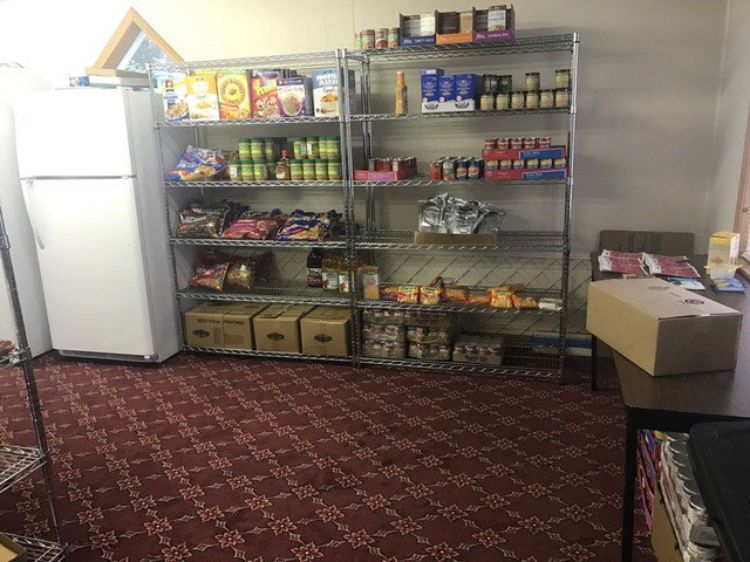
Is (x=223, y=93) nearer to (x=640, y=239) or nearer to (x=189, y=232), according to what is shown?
(x=189, y=232)

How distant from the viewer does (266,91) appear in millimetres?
3498

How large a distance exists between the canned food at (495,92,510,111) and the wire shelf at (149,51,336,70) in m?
0.96

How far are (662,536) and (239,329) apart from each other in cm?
272

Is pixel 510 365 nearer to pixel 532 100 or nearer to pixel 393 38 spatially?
pixel 532 100

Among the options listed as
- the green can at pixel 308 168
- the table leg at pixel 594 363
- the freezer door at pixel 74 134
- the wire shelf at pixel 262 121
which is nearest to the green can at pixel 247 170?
the wire shelf at pixel 262 121

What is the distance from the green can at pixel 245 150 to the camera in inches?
144

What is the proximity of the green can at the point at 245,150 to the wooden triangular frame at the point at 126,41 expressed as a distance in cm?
85

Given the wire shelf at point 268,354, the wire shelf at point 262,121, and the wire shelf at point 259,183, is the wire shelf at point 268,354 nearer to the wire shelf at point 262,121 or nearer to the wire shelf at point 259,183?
the wire shelf at point 259,183

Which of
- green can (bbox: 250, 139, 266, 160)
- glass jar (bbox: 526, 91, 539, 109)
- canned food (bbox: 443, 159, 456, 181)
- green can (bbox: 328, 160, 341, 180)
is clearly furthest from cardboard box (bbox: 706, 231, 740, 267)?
green can (bbox: 250, 139, 266, 160)

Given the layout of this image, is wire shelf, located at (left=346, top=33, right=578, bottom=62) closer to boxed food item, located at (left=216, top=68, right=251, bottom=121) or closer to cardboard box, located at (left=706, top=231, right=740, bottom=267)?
boxed food item, located at (left=216, top=68, right=251, bottom=121)

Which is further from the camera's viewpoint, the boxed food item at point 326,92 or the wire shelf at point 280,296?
the wire shelf at point 280,296

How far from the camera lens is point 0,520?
7.49 ft

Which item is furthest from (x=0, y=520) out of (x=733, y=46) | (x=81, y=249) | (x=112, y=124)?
(x=733, y=46)

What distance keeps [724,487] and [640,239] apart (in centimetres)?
255
